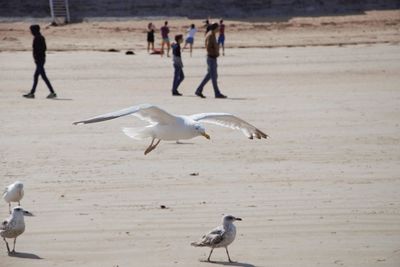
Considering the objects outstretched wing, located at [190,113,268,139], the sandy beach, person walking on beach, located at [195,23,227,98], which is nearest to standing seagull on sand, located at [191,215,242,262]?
the sandy beach

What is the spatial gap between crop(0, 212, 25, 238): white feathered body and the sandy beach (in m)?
0.24

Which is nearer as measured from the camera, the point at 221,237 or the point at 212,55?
the point at 221,237

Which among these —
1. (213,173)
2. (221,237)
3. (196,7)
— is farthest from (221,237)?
(196,7)

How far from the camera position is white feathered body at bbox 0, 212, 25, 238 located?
31.0 ft

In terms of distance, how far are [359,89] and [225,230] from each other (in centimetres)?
1433

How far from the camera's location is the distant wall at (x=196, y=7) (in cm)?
4250

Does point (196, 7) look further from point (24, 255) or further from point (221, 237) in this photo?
point (221, 237)

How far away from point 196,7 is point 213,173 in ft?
101

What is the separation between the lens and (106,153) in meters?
14.5

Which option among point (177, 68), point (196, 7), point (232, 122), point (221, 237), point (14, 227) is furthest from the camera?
point (196, 7)

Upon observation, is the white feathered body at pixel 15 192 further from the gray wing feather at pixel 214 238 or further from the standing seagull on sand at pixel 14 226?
the gray wing feather at pixel 214 238

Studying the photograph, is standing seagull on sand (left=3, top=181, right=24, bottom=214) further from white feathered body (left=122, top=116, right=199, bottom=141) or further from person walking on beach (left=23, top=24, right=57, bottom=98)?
person walking on beach (left=23, top=24, right=57, bottom=98)

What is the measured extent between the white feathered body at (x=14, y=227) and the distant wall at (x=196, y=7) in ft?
109

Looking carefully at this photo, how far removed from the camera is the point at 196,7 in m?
43.2
